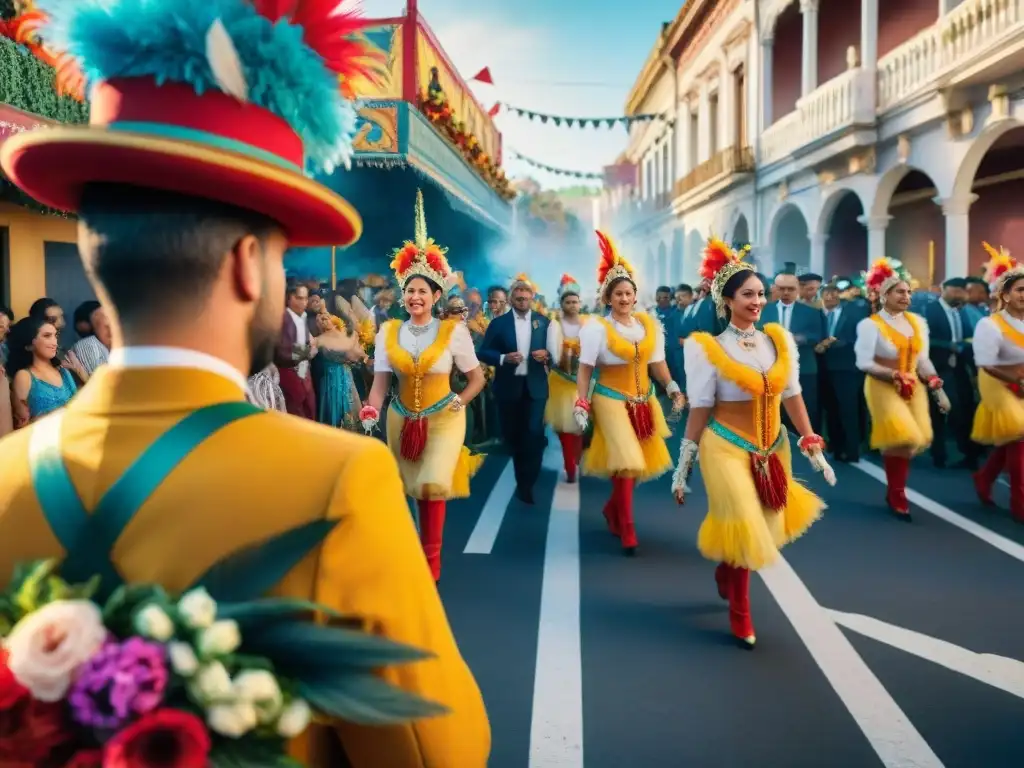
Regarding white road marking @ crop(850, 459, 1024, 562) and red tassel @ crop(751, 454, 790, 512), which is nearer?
red tassel @ crop(751, 454, 790, 512)

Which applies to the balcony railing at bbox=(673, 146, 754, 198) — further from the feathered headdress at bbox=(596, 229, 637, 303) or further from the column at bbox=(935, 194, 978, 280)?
the feathered headdress at bbox=(596, 229, 637, 303)

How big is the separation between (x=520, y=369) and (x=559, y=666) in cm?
533

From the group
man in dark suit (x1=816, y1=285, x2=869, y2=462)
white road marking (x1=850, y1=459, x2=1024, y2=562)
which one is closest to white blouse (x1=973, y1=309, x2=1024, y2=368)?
white road marking (x1=850, y1=459, x2=1024, y2=562)

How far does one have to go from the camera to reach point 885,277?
29.0 feet

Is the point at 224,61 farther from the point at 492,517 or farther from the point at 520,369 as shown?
the point at 520,369

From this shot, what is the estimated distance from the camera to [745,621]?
16.5ft

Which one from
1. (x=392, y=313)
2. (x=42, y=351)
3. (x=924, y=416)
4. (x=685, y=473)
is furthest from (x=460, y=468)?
(x=392, y=313)

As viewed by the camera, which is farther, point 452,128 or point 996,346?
point 452,128

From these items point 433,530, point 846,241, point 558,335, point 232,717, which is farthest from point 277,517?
point 846,241

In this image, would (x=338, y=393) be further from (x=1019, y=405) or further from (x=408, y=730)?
(x=408, y=730)

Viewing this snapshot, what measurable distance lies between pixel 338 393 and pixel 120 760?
8658mm

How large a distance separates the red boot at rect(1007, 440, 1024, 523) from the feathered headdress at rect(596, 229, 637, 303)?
11.6ft

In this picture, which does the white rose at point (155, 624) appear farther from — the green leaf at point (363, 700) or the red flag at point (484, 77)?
the red flag at point (484, 77)

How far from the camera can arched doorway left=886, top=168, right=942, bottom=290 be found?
804 inches
